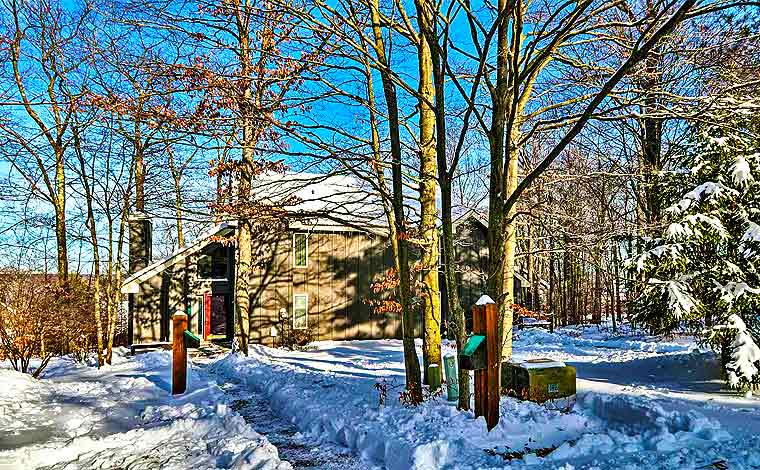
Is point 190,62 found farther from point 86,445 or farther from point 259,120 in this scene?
point 86,445

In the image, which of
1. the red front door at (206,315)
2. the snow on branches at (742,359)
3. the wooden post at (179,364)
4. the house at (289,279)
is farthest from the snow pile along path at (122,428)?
the red front door at (206,315)

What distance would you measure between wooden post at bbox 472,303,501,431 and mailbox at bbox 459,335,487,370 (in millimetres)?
71

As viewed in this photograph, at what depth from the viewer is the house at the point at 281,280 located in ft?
66.2

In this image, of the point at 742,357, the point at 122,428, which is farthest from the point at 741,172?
the point at 122,428

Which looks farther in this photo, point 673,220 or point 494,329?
point 673,220

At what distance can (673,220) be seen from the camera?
9203 millimetres

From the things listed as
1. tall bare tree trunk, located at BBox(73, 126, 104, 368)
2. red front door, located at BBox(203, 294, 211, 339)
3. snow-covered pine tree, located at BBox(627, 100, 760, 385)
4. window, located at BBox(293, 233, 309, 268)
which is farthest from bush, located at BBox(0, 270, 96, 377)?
snow-covered pine tree, located at BBox(627, 100, 760, 385)

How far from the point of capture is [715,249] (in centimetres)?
913

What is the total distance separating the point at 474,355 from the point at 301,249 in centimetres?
1592

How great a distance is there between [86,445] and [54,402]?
3.75 meters

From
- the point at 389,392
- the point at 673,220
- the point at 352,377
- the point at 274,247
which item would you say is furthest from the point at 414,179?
the point at 274,247

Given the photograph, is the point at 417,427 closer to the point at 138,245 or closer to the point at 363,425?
the point at 363,425

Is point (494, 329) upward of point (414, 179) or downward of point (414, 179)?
downward

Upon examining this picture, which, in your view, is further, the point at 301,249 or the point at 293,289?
the point at 301,249
